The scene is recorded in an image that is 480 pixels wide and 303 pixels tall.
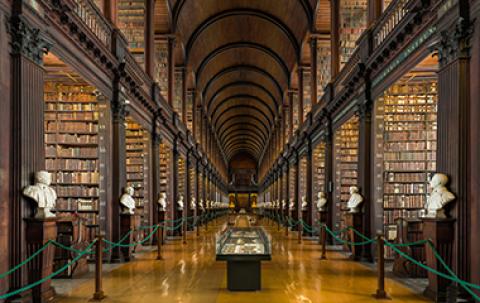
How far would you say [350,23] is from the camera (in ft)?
46.1

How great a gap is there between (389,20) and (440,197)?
404 centimetres

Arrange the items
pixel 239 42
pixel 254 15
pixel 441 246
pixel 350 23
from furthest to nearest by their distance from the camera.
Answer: pixel 239 42, pixel 254 15, pixel 350 23, pixel 441 246

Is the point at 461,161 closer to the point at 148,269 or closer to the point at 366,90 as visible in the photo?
the point at 366,90

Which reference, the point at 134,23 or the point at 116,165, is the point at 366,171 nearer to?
the point at 116,165

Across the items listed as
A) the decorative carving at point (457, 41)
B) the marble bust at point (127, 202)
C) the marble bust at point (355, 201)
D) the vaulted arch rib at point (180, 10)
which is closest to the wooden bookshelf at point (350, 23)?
the vaulted arch rib at point (180, 10)

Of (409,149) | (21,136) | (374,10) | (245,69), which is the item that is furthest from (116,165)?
(245,69)

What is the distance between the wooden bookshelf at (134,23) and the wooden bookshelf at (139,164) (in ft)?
6.23

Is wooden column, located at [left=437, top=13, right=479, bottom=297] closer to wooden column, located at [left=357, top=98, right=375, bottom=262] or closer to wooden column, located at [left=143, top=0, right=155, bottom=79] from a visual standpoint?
wooden column, located at [left=357, top=98, right=375, bottom=262]

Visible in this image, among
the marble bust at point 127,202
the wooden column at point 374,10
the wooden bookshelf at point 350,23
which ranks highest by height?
the wooden bookshelf at point 350,23

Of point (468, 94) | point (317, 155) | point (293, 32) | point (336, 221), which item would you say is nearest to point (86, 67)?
point (468, 94)

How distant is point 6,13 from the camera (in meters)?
5.91

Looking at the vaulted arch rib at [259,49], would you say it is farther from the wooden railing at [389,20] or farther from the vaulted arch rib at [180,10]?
the wooden railing at [389,20]

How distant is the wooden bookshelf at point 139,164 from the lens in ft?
44.8

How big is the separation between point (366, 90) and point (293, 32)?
11167 millimetres
